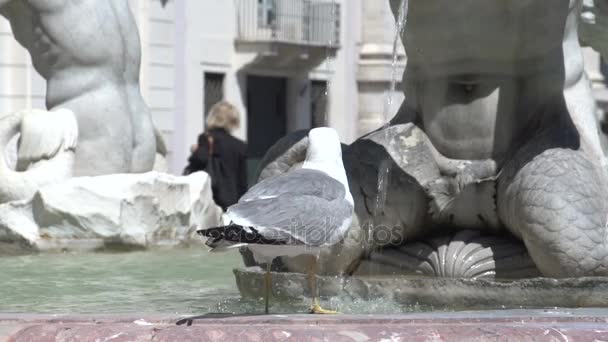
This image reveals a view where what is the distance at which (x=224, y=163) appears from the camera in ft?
42.7

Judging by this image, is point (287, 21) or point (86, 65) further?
point (287, 21)

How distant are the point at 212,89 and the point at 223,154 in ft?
45.2

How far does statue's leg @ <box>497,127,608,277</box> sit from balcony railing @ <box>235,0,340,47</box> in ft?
71.0

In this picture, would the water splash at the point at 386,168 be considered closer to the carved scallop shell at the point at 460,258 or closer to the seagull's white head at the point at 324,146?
the carved scallop shell at the point at 460,258

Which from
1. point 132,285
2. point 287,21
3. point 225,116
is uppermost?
point 132,285

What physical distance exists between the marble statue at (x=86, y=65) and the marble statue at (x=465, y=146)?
125 inches

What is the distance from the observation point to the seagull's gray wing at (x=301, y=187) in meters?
4.34

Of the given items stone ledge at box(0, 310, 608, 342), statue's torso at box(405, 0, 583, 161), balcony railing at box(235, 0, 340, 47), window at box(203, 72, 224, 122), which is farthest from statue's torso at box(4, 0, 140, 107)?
balcony railing at box(235, 0, 340, 47)

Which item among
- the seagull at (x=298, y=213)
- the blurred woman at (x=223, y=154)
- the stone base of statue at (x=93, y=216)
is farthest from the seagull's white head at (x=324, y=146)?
the blurred woman at (x=223, y=154)

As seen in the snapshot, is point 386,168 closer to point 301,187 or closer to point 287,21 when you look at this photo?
point 301,187

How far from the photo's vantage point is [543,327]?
3885mm

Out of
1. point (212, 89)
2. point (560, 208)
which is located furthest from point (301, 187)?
point (212, 89)

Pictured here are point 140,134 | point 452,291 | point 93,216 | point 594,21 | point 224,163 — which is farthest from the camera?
point 224,163

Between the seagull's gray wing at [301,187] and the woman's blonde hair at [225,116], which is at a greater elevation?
the seagull's gray wing at [301,187]
